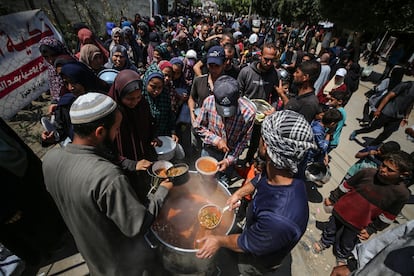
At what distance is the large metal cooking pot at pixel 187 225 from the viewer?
196 cm

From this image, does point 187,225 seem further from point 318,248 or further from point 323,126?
point 323,126

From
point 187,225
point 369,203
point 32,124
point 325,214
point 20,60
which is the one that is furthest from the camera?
point 32,124

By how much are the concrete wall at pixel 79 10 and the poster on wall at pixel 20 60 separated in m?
2.04

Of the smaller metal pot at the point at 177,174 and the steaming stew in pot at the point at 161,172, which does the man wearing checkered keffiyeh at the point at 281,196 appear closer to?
the smaller metal pot at the point at 177,174

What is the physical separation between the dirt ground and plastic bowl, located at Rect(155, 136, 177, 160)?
11.0ft

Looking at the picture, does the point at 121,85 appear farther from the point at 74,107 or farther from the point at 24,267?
the point at 24,267

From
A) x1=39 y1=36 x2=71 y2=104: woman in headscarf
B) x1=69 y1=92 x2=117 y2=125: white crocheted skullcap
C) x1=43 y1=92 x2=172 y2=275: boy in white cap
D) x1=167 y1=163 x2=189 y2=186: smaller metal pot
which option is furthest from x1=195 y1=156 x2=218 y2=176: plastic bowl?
x1=39 y1=36 x2=71 y2=104: woman in headscarf

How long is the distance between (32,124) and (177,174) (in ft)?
19.5

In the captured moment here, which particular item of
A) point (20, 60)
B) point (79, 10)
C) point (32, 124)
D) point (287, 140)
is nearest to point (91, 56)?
point (20, 60)

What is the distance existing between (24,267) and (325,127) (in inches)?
210

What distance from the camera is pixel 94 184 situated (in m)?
1.34

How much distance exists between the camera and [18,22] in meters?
5.09

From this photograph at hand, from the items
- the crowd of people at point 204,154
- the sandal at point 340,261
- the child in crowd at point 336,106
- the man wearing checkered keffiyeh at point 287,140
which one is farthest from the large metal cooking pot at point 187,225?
the child in crowd at point 336,106

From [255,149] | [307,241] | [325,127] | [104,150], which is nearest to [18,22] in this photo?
[104,150]
